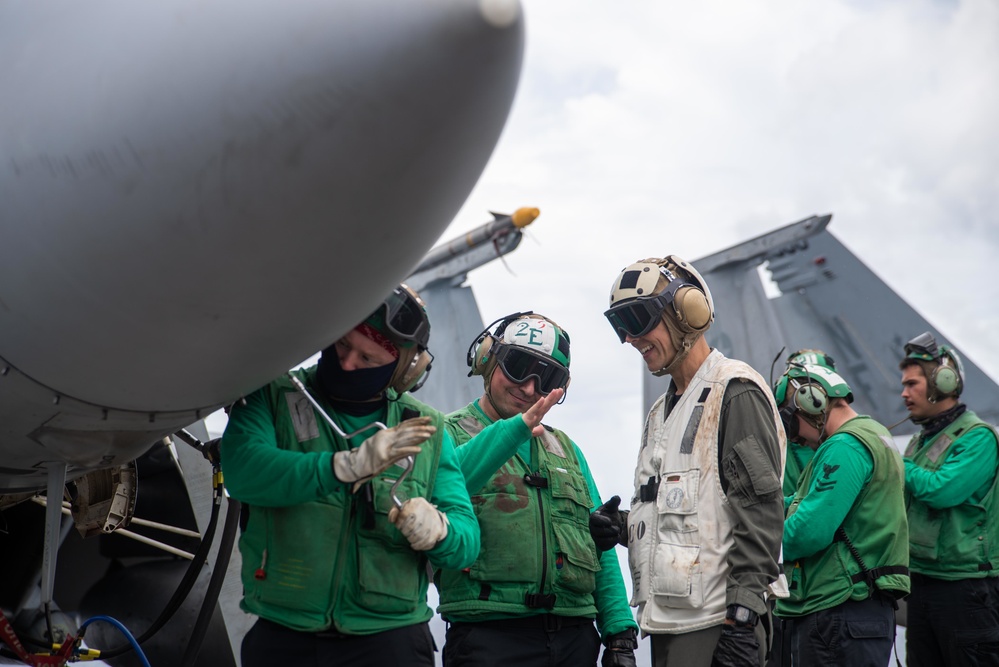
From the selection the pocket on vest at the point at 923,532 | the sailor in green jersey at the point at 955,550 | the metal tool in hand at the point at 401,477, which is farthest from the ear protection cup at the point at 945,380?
the metal tool in hand at the point at 401,477

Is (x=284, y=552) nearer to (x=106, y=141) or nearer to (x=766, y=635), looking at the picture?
(x=106, y=141)

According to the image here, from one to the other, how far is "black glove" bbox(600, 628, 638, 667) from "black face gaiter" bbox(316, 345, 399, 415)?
1318 mm

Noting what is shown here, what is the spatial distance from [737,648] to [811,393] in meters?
1.77

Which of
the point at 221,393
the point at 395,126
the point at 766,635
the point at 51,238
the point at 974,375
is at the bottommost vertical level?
the point at 766,635

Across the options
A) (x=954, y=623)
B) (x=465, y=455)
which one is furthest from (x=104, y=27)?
(x=954, y=623)

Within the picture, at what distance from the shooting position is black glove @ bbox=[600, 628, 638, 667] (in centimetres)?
305

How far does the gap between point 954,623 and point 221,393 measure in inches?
150

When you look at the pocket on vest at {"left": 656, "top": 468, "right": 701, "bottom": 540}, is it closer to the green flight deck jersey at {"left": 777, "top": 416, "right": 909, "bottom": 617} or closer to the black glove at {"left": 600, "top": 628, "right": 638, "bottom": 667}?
the black glove at {"left": 600, "top": 628, "right": 638, "bottom": 667}

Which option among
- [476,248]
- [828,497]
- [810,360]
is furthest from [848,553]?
[476,248]

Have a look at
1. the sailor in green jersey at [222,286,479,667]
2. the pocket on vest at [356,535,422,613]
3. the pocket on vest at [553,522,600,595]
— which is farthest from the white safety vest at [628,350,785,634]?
the pocket on vest at [356,535,422,613]

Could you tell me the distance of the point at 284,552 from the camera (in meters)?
2.19

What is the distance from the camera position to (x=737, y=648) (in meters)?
2.44

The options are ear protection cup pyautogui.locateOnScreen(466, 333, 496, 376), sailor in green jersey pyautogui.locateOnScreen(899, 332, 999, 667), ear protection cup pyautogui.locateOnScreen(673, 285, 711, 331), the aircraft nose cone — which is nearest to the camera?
the aircraft nose cone

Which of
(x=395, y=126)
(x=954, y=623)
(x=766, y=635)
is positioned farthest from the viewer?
(x=954, y=623)
